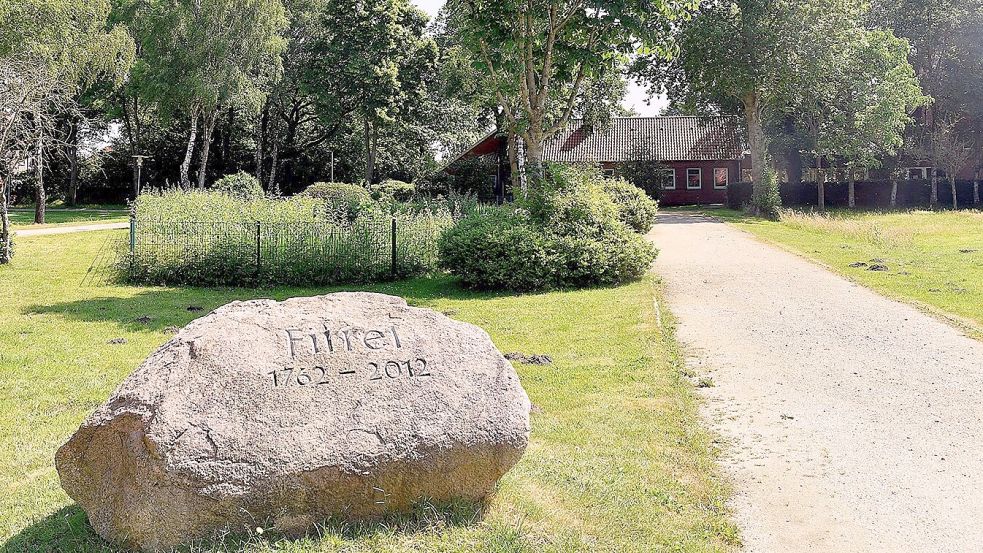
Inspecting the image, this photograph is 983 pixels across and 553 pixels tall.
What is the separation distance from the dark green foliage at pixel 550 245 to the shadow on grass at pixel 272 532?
9.79 m

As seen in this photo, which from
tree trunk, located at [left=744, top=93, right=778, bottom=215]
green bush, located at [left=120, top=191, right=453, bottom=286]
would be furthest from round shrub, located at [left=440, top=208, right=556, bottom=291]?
tree trunk, located at [left=744, top=93, right=778, bottom=215]

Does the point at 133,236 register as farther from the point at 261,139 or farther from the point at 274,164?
the point at 261,139

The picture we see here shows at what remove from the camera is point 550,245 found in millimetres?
14414

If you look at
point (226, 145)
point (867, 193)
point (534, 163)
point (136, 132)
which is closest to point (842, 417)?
point (534, 163)

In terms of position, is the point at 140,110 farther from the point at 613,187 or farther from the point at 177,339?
the point at 177,339

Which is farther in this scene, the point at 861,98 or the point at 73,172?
the point at 73,172

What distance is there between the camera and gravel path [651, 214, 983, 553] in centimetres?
468

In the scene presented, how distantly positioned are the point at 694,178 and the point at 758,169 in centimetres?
1239

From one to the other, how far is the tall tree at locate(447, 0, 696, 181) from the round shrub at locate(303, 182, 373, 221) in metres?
3.99

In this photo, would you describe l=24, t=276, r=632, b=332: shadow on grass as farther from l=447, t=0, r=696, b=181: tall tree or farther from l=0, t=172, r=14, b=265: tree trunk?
l=0, t=172, r=14, b=265: tree trunk

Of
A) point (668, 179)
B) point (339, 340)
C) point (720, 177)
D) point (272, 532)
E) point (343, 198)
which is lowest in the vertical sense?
point (272, 532)

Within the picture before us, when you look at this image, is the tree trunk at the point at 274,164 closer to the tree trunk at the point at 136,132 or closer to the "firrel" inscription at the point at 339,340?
the tree trunk at the point at 136,132

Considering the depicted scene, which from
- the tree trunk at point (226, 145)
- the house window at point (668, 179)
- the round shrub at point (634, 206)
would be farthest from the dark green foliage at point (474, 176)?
the tree trunk at point (226, 145)

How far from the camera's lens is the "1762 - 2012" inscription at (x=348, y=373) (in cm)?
430
